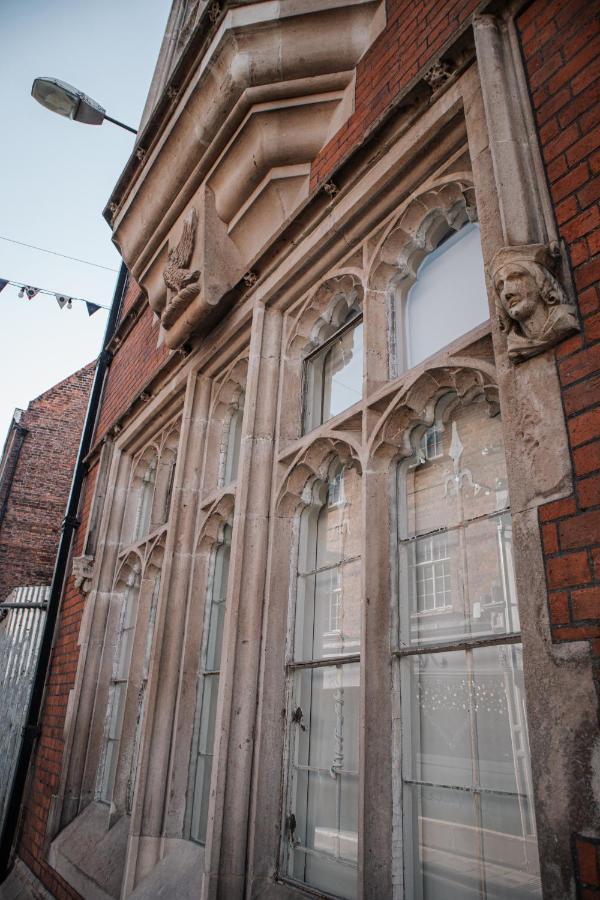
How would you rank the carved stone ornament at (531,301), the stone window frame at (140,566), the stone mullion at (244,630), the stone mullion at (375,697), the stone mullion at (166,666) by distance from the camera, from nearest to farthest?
the carved stone ornament at (531,301) → the stone mullion at (375,697) → the stone mullion at (244,630) → the stone mullion at (166,666) → the stone window frame at (140,566)

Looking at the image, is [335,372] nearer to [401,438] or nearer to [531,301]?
[401,438]

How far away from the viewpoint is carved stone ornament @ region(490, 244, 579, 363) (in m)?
1.69

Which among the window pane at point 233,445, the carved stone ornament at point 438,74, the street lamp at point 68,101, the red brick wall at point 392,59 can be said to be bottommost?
the window pane at point 233,445

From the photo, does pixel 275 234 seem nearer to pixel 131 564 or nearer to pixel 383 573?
pixel 383 573

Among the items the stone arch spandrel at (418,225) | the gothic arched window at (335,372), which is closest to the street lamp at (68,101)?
the gothic arched window at (335,372)

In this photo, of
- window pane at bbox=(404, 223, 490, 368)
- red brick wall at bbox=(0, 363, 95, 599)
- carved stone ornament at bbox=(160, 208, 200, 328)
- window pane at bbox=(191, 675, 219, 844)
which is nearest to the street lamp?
carved stone ornament at bbox=(160, 208, 200, 328)

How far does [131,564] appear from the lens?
17.3ft

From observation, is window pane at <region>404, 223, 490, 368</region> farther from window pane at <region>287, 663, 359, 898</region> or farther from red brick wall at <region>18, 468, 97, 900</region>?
red brick wall at <region>18, 468, 97, 900</region>

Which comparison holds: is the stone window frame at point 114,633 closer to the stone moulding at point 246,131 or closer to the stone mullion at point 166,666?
the stone mullion at point 166,666

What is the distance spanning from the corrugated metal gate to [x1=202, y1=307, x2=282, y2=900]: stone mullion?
4277 millimetres

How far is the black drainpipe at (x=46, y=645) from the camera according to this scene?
18.3 ft

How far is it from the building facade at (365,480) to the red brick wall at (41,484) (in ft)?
29.1

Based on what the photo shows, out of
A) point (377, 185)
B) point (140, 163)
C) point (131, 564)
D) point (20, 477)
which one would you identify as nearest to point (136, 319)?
point (140, 163)

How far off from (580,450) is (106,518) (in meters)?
4.83
